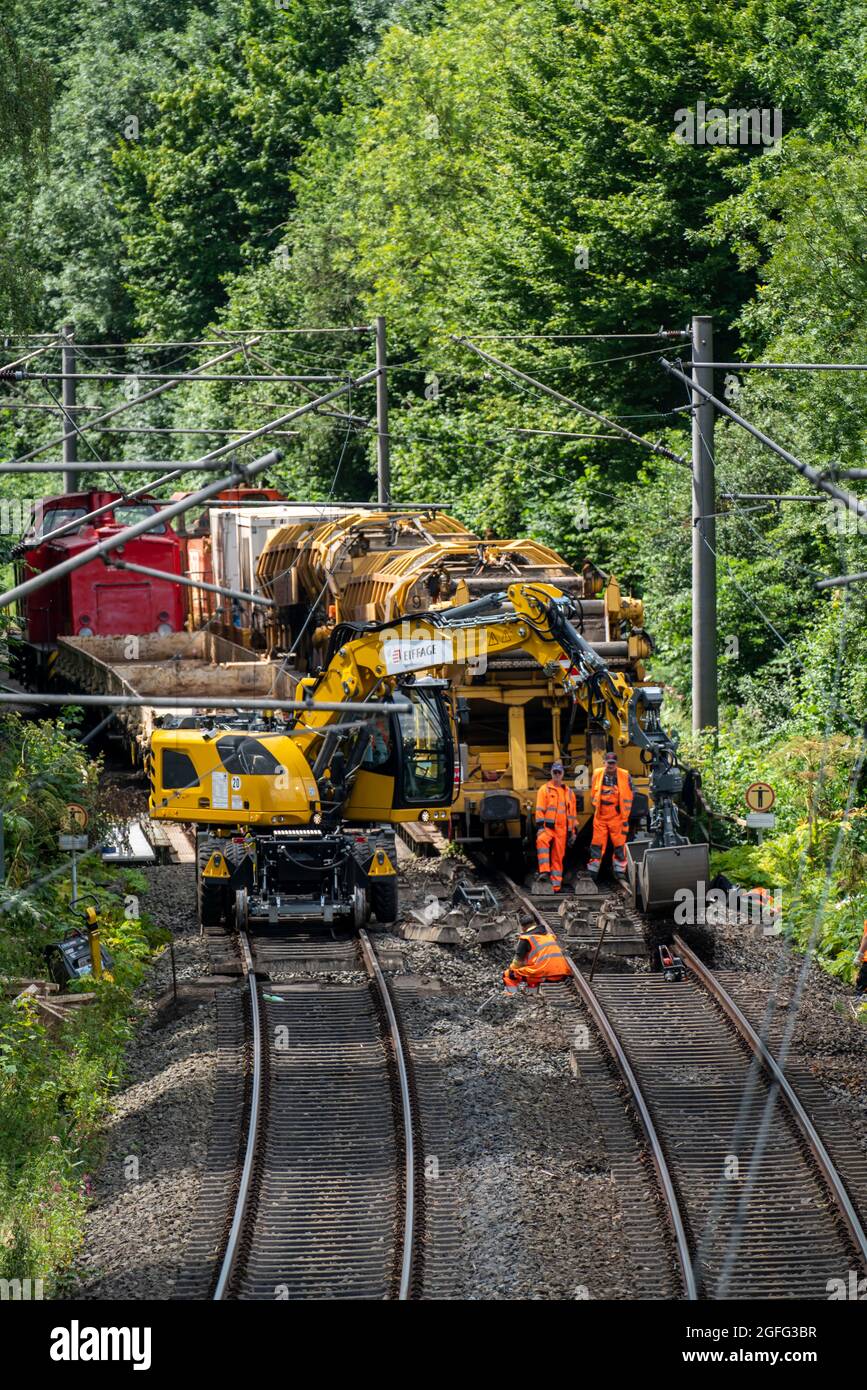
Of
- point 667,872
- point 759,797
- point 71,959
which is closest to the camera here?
point 71,959

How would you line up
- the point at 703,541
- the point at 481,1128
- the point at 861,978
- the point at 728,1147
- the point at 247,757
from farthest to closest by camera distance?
the point at 703,541
the point at 247,757
the point at 861,978
the point at 481,1128
the point at 728,1147

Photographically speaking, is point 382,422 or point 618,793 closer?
point 618,793

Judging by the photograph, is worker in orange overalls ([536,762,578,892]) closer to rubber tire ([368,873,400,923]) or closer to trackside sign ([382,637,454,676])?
trackside sign ([382,637,454,676])

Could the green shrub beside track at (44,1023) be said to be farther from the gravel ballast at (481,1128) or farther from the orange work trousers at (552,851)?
the orange work trousers at (552,851)

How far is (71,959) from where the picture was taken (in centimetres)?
1652

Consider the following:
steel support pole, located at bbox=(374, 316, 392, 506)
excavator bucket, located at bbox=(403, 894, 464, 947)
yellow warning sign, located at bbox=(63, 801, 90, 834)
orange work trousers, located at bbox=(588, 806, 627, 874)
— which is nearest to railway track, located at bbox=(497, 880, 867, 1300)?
excavator bucket, located at bbox=(403, 894, 464, 947)

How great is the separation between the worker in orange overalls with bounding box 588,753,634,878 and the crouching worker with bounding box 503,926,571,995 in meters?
2.84

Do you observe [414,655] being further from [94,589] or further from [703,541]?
[94,589]

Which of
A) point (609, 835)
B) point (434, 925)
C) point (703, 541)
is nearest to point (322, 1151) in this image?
point (434, 925)

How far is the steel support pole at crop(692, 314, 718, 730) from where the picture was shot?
71.0 feet

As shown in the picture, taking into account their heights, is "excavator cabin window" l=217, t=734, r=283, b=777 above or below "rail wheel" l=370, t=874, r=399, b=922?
above

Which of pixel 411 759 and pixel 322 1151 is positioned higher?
pixel 411 759

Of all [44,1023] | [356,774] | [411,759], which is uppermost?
[411,759]

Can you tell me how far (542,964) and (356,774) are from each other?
3.77 metres
